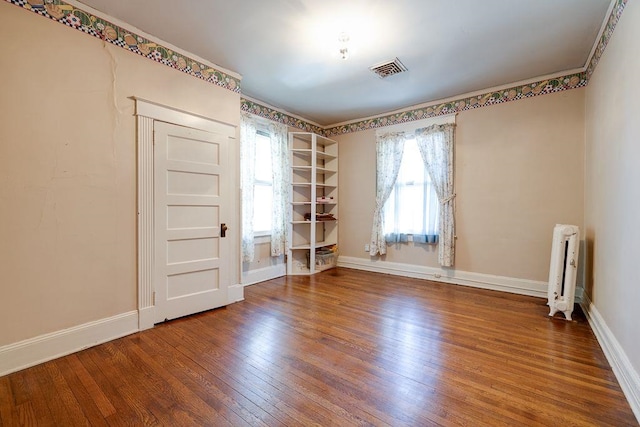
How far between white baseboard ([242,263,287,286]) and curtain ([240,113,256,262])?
295 mm

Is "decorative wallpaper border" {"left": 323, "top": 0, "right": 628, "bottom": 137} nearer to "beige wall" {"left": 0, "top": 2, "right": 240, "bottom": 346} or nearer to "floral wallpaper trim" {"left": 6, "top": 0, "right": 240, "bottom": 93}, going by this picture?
"floral wallpaper trim" {"left": 6, "top": 0, "right": 240, "bottom": 93}

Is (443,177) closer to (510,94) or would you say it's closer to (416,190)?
(416,190)

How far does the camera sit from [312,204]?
4.71m

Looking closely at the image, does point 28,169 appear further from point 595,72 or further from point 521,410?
point 595,72

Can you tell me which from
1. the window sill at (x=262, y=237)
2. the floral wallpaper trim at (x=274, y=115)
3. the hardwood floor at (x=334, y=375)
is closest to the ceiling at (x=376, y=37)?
the floral wallpaper trim at (x=274, y=115)

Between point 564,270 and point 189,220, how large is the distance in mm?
3907

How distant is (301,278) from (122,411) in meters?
Result: 2.99

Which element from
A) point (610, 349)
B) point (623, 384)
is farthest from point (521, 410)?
point (610, 349)

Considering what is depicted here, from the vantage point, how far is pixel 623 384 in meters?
1.70

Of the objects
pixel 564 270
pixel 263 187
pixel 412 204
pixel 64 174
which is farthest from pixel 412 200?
pixel 64 174

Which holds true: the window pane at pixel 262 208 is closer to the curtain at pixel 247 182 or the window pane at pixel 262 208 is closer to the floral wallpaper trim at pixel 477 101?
the curtain at pixel 247 182

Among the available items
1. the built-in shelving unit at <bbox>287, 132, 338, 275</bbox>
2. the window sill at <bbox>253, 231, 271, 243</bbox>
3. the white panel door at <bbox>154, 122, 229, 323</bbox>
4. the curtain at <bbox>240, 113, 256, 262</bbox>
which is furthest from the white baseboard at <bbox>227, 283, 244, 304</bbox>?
the built-in shelving unit at <bbox>287, 132, 338, 275</bbox>

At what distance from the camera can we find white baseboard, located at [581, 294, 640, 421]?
1542 mm

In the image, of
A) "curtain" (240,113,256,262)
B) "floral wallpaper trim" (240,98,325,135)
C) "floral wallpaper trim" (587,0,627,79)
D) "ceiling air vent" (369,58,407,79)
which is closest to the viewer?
"floral wallpaper trim" (587,0,627,79)
